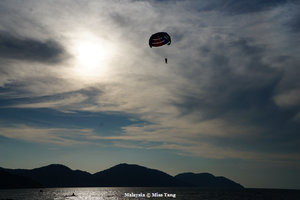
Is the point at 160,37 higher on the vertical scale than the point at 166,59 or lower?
higher

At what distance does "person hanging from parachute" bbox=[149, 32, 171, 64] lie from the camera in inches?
2140

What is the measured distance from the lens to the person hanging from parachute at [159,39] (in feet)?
178

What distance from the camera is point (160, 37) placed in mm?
54656

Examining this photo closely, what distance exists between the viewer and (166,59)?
4759 centimetres

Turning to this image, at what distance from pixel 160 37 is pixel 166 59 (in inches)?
369

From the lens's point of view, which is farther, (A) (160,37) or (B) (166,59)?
(A) (160,37)

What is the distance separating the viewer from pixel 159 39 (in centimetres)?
5503
